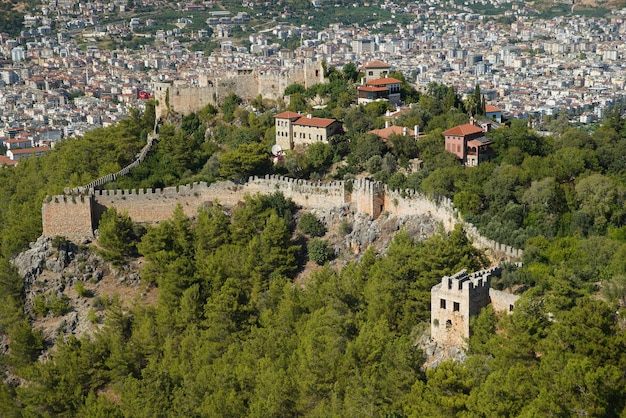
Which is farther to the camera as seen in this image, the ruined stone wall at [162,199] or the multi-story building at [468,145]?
the multi-story building at [468,145]

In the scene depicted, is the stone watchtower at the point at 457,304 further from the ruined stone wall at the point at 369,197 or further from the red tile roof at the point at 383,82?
the red tile roof at the point at 383,82

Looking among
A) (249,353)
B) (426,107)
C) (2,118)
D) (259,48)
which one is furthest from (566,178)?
(259,48)

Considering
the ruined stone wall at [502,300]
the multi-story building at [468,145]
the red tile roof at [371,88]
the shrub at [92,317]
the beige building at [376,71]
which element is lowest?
the shrub at [92,317]

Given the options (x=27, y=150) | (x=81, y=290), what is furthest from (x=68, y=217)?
(x=27, y=150)

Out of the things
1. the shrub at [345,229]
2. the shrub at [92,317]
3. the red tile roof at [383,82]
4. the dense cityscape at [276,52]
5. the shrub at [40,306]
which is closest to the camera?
the shrub at [92,317]

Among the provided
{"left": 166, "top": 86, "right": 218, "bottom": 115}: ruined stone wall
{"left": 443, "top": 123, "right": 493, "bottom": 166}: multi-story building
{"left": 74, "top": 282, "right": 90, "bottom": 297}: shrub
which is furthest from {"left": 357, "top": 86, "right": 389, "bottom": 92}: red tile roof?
{"left": 74, "top": 282, "right": 90, "bottom": 297}: shrub

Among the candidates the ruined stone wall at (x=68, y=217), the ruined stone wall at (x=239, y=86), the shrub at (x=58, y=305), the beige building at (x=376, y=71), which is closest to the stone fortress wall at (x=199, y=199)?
the ruined stone wall at (x=68, y=217)

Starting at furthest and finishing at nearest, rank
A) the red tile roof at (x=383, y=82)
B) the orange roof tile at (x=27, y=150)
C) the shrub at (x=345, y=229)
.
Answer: the orange roof tile at (x=27, y=150)
the red tile roof at (x=383, y=82)
the shrub at (x=345, y=229)

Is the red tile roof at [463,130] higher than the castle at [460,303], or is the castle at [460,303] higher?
the red tile roof at [463,130]
